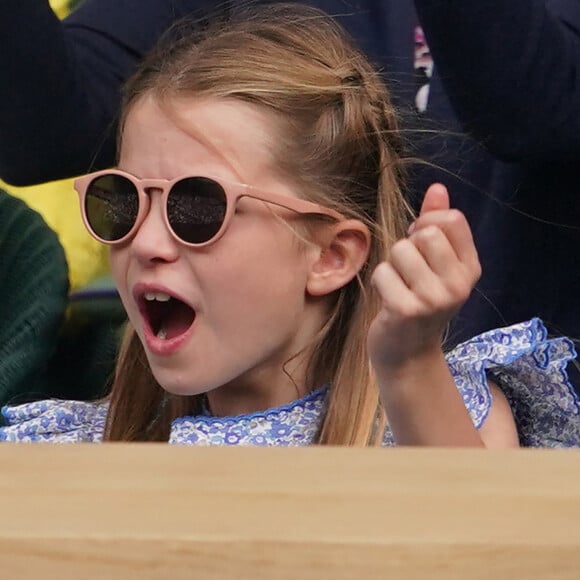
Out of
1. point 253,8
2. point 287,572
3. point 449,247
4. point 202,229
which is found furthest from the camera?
point 253,8

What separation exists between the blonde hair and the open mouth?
0.13 meters

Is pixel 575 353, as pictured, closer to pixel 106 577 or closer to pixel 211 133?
pixel 211 133

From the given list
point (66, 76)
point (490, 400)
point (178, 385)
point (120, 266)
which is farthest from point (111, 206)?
point (490, 400)

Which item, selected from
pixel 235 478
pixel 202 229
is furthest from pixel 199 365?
pixel 235 478

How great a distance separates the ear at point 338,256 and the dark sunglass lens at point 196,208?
11cm

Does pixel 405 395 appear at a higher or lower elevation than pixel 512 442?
higher

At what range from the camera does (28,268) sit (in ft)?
3.90

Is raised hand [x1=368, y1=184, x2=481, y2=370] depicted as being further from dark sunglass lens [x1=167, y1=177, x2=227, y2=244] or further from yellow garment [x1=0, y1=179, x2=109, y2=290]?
yellow garment [x1=0, y1=179, x2=109, y2=290]

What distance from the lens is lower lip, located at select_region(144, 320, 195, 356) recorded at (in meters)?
0.84

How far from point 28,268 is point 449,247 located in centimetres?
69

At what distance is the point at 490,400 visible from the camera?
919 mm

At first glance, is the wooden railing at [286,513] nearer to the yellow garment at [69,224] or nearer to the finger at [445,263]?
the finger at [445,263]

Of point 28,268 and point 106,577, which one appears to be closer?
point 106,577

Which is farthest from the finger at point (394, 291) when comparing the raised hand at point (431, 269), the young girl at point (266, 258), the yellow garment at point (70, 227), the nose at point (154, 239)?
the yellow garment at point (70, 227)
